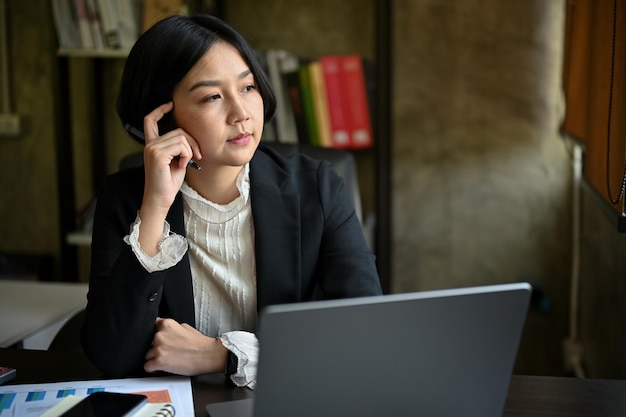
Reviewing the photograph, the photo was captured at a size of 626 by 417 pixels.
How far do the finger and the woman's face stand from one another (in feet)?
0.14

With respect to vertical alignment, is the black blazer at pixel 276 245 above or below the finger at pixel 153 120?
below

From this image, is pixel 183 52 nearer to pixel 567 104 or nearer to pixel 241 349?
pixel 241 349

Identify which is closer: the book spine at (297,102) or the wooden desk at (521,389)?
the wooden desk at (521,389)

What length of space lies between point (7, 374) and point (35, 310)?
74 cm

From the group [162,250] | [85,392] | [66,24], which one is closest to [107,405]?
[85,392]

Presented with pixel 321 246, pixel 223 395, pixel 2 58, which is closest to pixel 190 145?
pixel 321 246

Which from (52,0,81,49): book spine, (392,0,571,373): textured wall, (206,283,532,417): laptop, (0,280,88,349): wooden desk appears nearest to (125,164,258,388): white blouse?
(0,280,88,349): wooden desk

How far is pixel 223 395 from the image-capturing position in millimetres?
1214

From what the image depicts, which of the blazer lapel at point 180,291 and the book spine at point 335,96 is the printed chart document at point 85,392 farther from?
the book spine at point 335,96

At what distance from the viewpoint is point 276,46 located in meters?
3.12

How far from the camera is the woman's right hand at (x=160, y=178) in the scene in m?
1.41

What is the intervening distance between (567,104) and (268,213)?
1.39m

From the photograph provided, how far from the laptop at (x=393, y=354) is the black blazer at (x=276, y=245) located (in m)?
0.54

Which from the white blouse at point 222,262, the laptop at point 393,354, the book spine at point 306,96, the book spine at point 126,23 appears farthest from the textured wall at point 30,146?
the laptop at point 393,354
